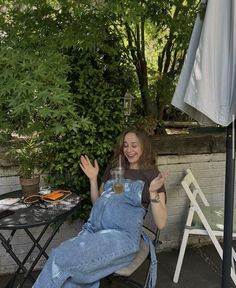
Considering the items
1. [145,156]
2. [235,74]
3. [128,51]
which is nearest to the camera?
[235,74]

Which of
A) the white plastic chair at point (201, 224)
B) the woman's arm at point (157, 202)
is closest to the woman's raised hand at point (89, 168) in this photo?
the woman's arm at point (157, 202)

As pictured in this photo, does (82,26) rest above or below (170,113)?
above

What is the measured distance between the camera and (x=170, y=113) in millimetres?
5129

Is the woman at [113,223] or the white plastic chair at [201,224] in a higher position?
the woman at [113,223]

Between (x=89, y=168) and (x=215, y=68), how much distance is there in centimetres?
131

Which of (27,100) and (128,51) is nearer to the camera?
(27,100)

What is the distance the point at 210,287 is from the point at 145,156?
1269 mm

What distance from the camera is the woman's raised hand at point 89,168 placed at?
2.85 meters

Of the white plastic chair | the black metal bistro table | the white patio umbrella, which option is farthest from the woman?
the white patio umbrella

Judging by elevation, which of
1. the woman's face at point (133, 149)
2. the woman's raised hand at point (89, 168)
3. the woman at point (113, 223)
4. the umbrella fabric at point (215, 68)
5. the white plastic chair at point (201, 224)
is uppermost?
the umbrella fabric at point (215, 68)

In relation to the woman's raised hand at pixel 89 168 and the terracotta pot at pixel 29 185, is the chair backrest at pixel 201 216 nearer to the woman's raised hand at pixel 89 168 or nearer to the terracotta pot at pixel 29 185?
the woman's raised hand at pixel 89 168

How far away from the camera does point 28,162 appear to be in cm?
299

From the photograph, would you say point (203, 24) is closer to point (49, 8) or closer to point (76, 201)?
point (49, 8)

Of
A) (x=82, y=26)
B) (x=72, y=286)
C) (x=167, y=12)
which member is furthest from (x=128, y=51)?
(x=72, y=286)
